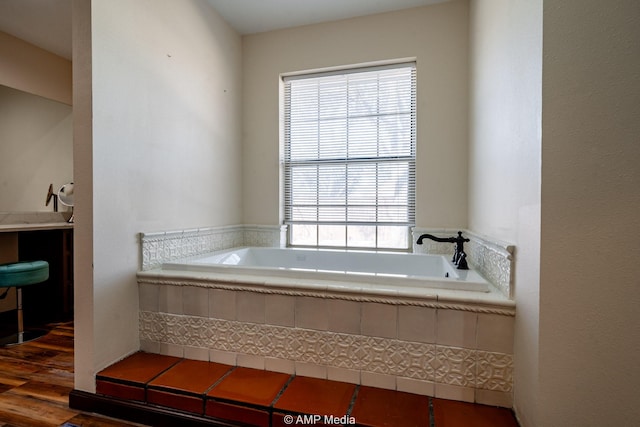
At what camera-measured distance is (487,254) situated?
1588mm

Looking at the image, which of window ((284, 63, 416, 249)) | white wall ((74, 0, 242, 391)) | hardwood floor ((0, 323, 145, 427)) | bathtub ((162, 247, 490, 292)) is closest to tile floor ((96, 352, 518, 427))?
hardwood floor ((0, 323, 145, 427))

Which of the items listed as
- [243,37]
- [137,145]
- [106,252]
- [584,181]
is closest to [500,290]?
[584,181]

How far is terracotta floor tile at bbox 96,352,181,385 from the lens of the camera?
1.48 m

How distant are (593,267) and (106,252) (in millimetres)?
2093

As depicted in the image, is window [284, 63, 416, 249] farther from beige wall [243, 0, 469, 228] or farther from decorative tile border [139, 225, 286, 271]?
decorative tile border [139, 225, 286, 271]

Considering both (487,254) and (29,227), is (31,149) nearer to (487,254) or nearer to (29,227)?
(29,227)

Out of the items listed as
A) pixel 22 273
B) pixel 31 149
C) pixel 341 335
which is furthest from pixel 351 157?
pixel 31 149

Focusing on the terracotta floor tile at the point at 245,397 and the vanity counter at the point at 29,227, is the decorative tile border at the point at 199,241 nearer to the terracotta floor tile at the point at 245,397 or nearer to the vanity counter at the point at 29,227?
→ the terracotta floor tile at the point at 245,397

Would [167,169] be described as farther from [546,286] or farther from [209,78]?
[546,286]

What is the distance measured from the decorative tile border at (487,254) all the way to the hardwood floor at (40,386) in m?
1.88

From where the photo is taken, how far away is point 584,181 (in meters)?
0.97

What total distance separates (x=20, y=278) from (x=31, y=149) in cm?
141

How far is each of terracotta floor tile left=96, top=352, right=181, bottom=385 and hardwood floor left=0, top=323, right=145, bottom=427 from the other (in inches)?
7.3

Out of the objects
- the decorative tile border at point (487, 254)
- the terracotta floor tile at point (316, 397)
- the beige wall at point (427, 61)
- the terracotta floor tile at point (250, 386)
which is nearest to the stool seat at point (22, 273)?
the terracotta floor tile at point (250, 386)
